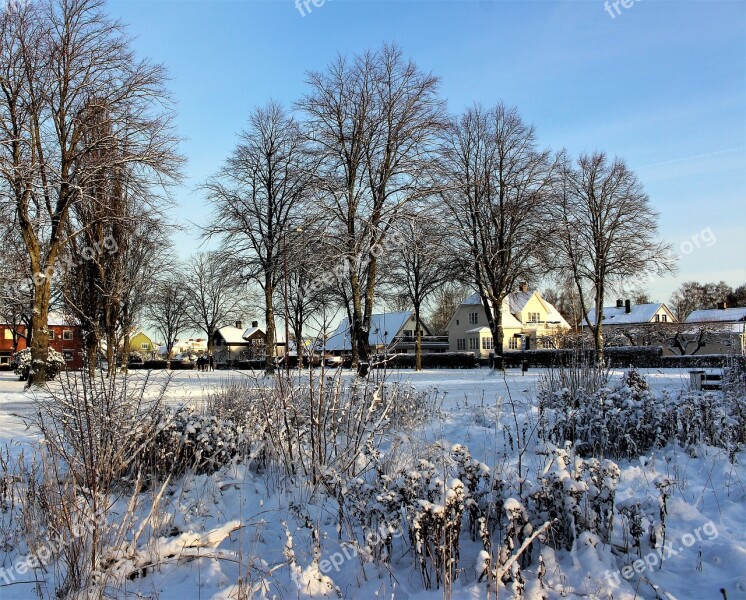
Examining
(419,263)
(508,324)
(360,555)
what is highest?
(419,263)

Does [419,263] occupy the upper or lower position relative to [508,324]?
upper

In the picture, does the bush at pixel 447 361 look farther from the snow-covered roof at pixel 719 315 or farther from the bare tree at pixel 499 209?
the snow-covered roof at pixel 719 315

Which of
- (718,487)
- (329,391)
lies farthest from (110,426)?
(718,487)

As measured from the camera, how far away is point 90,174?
15.7m

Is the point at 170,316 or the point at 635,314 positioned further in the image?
the point at 635,314

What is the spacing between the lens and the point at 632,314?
62.9 m

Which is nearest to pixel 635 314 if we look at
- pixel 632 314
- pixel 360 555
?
pixel 632 314

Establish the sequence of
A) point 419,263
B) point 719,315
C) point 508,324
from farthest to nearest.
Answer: point 719,315, point 508,324, point 419,263

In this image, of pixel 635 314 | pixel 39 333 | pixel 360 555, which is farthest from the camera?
pixel 635 314

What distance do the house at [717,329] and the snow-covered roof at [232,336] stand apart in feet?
171

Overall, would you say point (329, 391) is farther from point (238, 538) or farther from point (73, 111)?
point (73, 111)

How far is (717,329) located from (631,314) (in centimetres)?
1574

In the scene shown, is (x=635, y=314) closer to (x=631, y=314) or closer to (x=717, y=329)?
(x=631, y=314)

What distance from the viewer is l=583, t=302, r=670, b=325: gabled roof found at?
60.8 meters
